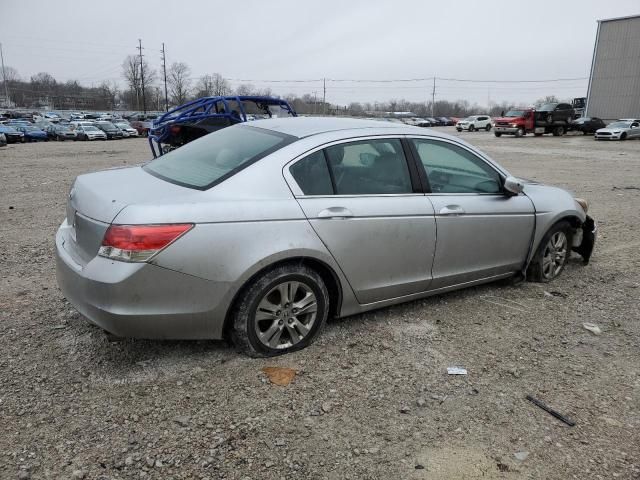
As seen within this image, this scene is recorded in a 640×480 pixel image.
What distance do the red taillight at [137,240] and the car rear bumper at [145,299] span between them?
50mm

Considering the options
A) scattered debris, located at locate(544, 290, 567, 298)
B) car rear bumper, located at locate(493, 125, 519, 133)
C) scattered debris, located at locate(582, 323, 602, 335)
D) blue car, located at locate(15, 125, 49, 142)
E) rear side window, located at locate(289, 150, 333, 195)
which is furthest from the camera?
car rear bumper, located at locate(493, 125, 519, 133)

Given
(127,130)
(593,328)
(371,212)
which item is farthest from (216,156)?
(127,130)

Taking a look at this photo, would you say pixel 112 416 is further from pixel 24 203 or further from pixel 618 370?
pixel 24 203

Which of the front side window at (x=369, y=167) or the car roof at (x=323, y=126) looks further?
the car roof at (x=323, y=126)

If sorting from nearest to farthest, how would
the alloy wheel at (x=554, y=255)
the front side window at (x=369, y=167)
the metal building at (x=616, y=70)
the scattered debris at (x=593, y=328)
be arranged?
1. the front side window at (x=369, y=167)
2. the scattered debris at (x=593, y=328)
3. the alloy wheel at (x=554, y=255)
4. the metal building at (x=616, y=70)

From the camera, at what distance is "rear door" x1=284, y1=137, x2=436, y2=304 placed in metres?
3.36

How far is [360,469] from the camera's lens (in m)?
2.44

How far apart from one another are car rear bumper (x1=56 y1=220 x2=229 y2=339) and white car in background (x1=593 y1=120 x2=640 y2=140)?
3532 cm

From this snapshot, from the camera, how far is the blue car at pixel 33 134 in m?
33.9

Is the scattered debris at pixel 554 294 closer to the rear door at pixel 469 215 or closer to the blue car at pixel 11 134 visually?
the rear door at pixel 469 215

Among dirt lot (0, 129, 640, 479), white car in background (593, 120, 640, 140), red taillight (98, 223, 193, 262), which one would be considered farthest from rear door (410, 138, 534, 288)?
white car in background (593, 120, 640, 140)

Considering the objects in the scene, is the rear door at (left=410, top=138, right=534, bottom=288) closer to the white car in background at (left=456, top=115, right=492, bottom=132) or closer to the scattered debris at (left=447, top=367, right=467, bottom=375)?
the scattered debris at (left=447, top=367, right=467, bottom=375)

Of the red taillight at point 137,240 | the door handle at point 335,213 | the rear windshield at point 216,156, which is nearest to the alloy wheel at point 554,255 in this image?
the door handle at point 335,213

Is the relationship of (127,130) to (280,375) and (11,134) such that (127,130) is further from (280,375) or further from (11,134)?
(280,375)
